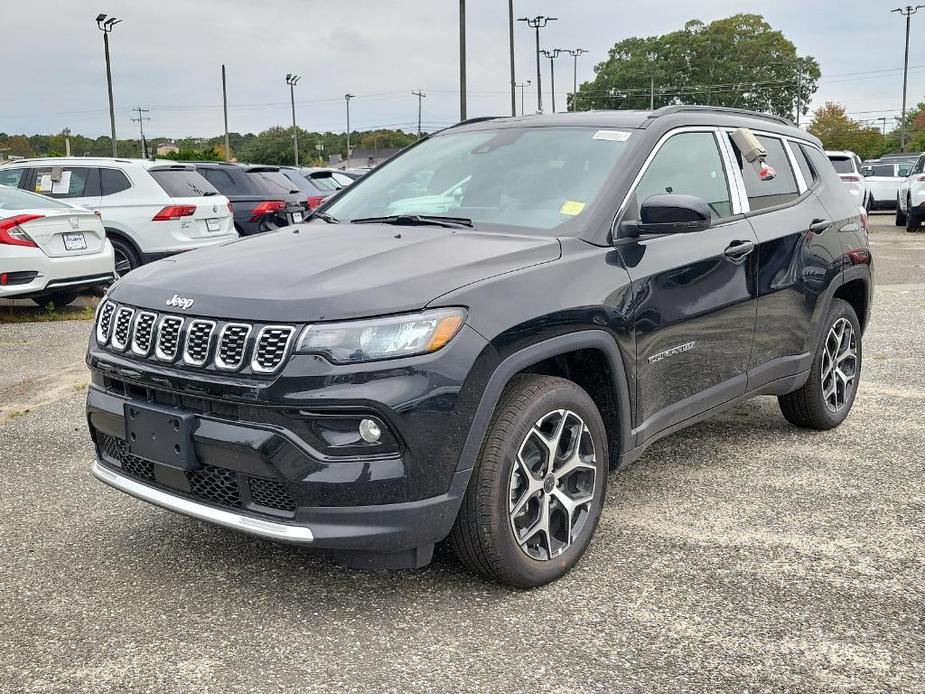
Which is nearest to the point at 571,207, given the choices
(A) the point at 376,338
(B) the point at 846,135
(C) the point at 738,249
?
(C) the point at 738,249

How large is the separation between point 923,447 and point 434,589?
3.02 metres

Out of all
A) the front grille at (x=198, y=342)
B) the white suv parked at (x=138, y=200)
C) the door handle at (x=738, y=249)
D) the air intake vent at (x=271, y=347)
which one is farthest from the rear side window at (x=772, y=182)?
the white suv parked at (x=138, y=200)

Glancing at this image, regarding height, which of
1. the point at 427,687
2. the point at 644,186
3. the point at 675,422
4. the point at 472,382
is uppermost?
the point at 644,186

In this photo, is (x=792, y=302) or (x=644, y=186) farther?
(x=792, y=302)

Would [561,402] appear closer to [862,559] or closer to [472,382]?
[472,382]

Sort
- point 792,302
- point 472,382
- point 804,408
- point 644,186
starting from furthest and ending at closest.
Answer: point 804,408 < point 792,302 < point 644,186 < point 472,382

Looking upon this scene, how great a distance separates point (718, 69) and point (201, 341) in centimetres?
9414

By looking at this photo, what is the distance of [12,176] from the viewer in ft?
38.9

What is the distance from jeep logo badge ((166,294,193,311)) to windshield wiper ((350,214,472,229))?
3.61 ft

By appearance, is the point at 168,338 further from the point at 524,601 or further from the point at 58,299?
→ the point at 58,299

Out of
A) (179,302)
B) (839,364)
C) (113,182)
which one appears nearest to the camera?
(179,302)

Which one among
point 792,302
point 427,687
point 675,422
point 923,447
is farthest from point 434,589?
point 923,447

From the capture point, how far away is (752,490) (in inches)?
174

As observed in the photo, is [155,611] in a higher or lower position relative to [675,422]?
lower
